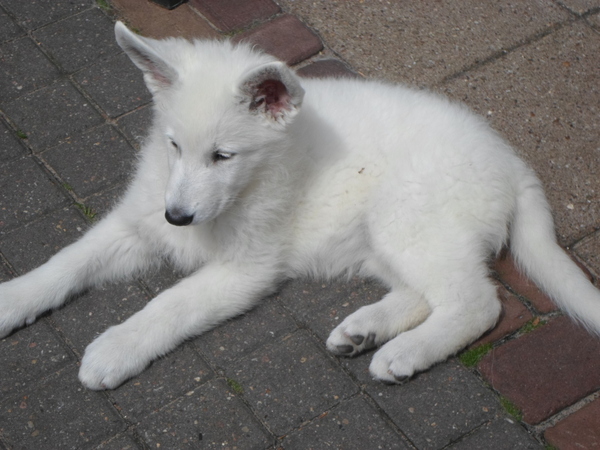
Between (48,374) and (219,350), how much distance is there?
72cm

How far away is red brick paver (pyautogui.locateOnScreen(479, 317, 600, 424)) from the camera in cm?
315

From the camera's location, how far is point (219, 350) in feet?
10.8

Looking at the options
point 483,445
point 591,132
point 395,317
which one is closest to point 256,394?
point 395,317

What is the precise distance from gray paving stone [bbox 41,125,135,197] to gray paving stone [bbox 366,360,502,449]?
177cm

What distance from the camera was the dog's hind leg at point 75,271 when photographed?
3271 millimetres

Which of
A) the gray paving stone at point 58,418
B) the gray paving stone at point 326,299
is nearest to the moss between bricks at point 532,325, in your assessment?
the gray paving stone at point 326,299

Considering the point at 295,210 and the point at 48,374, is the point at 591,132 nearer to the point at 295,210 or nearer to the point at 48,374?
the point at 295,210

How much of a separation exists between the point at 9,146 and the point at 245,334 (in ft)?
5.76

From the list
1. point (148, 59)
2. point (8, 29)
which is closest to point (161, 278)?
point (148, 59)

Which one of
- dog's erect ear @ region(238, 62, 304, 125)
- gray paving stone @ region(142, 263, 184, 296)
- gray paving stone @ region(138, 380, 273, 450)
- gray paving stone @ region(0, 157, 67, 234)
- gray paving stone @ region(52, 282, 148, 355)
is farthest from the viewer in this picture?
gray paving stone @ region(0, 157, 67, 234)

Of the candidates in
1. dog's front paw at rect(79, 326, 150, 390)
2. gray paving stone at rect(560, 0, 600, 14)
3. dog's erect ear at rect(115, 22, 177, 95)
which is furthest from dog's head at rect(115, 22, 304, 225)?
gray paving stone at rect(560, 0, 600, 14)

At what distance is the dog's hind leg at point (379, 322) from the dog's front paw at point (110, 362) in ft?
A: 2.69

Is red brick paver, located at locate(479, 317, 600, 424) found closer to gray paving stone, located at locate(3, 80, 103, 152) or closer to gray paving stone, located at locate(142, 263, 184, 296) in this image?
gray paving stone, located at locate(142, 263, 184, 296)

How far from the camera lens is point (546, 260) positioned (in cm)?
335
